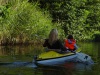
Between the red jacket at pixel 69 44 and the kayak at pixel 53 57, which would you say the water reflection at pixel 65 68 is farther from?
the red jacket at pixel 69 44

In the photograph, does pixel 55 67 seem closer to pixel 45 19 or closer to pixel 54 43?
pixel 54 43

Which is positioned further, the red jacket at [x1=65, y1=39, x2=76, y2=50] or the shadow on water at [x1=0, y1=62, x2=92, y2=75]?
the red jacket at [x1=65, y1=39, x2=76, y2=50]

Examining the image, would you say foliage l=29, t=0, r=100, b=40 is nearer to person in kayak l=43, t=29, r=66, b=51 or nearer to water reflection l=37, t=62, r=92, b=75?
person in kayak l=43, t=29, r=66, b=51

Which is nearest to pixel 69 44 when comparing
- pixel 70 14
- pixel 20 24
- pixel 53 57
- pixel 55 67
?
pixel 53 57

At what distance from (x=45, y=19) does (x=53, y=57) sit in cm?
1664

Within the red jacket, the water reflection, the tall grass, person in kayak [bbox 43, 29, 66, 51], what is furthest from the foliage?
the water reflection

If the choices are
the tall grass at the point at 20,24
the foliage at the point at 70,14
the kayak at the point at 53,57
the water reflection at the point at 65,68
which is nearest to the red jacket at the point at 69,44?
the kayak at the point at 53,57

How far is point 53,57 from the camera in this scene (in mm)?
15023

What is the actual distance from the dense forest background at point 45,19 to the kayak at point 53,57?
9.39 m

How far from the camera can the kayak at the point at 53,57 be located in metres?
14.6

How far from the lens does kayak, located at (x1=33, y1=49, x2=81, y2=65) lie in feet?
47.8

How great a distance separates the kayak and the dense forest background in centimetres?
Answer: 939

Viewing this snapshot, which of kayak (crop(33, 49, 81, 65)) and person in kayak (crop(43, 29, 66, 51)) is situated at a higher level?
person in kayak (crop(43, 29, 66, 51))

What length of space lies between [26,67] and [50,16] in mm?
21403
